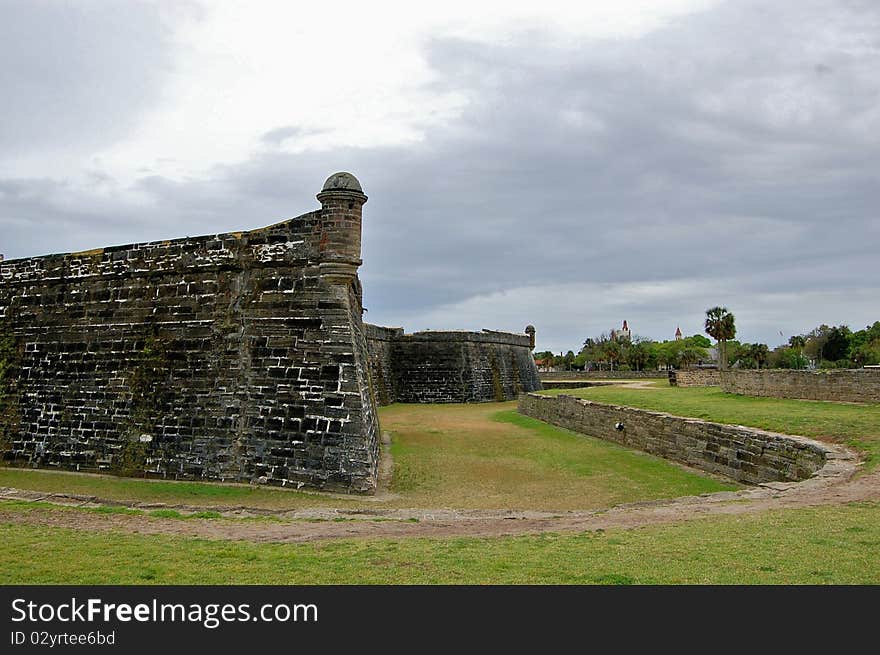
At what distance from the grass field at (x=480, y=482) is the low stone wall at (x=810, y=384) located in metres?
6.53

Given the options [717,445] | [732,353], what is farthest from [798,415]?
[732,353]

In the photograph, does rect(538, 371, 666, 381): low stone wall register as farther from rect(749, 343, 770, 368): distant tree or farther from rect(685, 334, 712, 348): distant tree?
rect(685, 334, 712, 348): distant tree

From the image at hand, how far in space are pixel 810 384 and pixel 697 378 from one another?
13.5 m

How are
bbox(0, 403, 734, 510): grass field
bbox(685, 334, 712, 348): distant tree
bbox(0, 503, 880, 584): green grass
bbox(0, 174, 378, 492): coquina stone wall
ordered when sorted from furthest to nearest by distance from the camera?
bbox(685, 334, 712, 348): distant tree
bbox(0, 174, 378, 492): coquina stone wall
bbox(0, 403, 734, 510): grass field
bbox(0, 503, 880, 584): green grass

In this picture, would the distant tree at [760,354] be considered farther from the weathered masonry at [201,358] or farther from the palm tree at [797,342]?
the weathered masonry at [201,358]

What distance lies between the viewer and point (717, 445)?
13.1m

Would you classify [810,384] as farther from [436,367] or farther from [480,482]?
[436,367]

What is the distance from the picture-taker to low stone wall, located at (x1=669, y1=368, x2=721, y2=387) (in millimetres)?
31766

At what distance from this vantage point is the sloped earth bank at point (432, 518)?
7.45 metres

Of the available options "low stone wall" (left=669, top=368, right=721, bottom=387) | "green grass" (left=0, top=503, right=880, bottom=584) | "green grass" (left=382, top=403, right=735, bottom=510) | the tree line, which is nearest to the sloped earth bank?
"green grass" (left=0, top=503, right=880, bottom=584)

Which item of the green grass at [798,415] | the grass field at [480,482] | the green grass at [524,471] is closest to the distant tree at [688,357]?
the green grass at [798,415]

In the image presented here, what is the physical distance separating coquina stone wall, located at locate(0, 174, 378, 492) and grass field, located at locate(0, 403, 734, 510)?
24.7 inches
